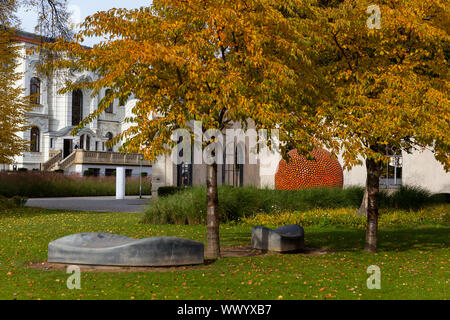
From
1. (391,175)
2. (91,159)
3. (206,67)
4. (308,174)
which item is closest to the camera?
(206,67)

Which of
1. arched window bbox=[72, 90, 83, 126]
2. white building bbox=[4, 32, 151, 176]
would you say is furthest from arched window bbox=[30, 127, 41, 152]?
arched window bbox=[72, 90, 83, 126]

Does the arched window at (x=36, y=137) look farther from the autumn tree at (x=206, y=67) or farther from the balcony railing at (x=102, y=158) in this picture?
the autumn tree at (x=206, y=67)

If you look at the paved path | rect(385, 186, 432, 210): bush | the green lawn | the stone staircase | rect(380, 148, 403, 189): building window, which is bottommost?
the green lawn

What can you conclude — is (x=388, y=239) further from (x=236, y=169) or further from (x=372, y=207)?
(x=236, y=169)

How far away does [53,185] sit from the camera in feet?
105

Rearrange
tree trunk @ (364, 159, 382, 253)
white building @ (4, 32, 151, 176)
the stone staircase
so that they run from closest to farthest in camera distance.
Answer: tree trunk @ (364, 159, 382, 253), white building @ (4, 32, 151, 176), the stone staircase

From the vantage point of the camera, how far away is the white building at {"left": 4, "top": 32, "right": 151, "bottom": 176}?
45594 millimetres

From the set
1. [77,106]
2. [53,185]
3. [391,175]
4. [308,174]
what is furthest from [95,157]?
[308,174]

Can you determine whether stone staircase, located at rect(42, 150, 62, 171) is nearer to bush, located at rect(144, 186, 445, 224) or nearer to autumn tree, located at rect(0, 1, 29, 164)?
autumn tree, located at rect(0, 1, 29, 164)

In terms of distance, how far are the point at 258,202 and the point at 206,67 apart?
354 inches

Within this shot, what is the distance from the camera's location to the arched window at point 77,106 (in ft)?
174

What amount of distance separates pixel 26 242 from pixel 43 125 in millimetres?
40726

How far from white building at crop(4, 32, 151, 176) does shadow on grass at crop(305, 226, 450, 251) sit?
109ft
